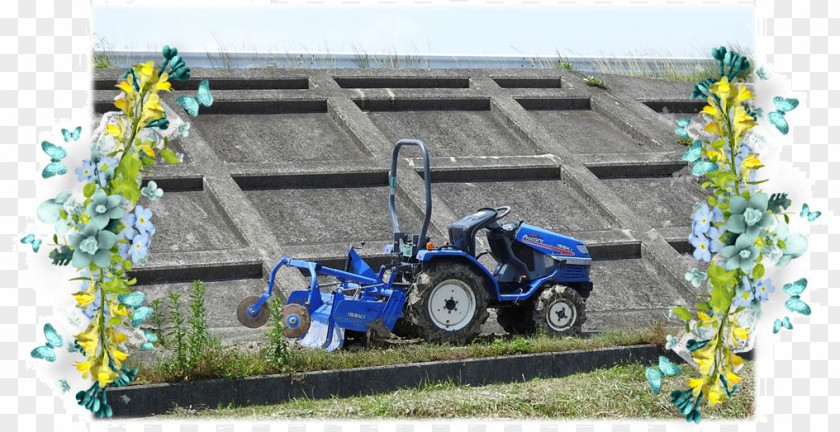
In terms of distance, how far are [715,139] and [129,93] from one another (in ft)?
13.4

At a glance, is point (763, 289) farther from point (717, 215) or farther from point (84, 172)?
point (84, 172)

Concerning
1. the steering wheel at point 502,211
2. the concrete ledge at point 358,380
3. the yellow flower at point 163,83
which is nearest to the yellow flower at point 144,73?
the yellow flower at point 163,83

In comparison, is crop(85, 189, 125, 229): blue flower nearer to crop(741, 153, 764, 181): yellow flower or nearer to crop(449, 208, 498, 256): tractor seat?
crop(741, 153, 764, 181): yellow flower

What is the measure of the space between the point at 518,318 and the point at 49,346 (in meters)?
5.81

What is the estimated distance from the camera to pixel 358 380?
9.80 meters

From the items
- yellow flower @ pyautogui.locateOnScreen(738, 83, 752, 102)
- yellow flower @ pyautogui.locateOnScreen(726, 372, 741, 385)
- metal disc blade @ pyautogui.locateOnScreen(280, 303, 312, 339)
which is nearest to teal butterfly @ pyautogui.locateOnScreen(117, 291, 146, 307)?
metal disc blade @ pyautogui.locateOnScreen(280, 303, 312, 339)

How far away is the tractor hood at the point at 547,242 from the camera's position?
12148mm

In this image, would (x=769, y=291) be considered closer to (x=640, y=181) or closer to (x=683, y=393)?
(x=683, y=393)

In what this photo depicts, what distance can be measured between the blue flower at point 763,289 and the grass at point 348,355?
336 cm

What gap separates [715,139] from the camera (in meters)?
8.03

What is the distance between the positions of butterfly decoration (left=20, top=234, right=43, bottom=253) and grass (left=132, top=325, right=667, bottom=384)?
6.04 feet

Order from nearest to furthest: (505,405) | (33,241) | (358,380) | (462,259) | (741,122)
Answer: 1. (33,241)
2. (741,122)
3. (505,405)
4. (358,380)
5. (462,259)

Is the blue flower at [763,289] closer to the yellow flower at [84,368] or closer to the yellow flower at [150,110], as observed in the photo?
the yellow flower at [150,110]

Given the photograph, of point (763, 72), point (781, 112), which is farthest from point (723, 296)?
point (763, 72)
